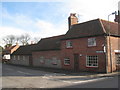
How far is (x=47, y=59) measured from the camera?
32156mm

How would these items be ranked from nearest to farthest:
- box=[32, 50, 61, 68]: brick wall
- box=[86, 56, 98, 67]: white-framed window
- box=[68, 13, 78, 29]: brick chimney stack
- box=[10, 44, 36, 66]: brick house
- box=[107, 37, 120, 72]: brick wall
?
box=[107, 37, 120, 72]: brick wall
box=[86, 56, 98, 67]: white-framed window
box=[32, 50, 61, 68]: brick wall
box=[68, 13, 78, 29]: brick chimney stack
box=[10, 44, 36, 66]: brick house

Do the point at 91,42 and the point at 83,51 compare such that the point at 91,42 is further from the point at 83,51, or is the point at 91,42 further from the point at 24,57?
the point at 24,57

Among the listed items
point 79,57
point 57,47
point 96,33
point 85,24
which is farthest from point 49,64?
point 96,33

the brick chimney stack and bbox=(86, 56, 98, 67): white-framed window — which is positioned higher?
the brick chimney stack

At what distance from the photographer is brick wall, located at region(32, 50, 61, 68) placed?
29.3 metres

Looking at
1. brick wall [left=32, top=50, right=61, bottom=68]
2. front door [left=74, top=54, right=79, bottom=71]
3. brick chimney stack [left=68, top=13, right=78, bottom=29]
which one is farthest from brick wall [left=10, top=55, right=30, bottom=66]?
front door [left=74, top=54, right=79, bottom=71]

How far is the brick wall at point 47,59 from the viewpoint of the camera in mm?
29264

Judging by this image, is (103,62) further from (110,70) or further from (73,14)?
(73,14)

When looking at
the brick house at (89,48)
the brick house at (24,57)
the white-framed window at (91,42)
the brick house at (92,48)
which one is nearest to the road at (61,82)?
the brick house at (92,48)

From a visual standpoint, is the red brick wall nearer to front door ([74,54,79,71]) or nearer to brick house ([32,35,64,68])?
front door ([74,54,79,71])

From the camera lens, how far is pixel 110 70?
21.5 metres

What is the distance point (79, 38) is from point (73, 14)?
309 inches

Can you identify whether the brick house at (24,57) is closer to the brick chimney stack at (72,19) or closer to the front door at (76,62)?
the brick chimney stack at (72,19)

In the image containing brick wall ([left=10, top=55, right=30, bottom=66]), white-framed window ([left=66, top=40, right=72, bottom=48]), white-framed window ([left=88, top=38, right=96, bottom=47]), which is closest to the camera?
white-framed window ([left=88, top=38, right=96, bottom=47])
